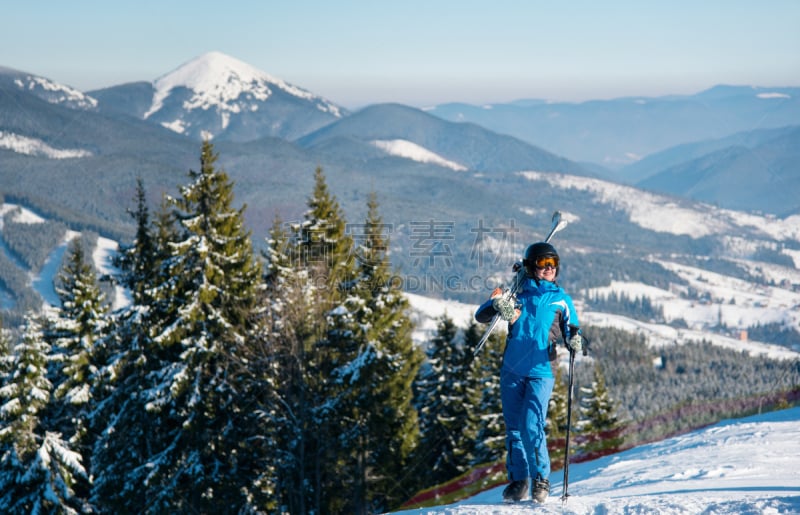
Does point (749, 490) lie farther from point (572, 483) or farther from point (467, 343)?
point (467, 343)

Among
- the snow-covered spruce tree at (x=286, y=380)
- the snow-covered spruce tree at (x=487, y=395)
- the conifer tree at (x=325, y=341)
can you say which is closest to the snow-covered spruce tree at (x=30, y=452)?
the snow-covered spruce tree at (x=286, y=380)

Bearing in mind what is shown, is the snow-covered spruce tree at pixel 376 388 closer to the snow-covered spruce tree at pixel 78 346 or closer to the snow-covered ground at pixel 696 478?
the snow-covered ground at pixel 696 478

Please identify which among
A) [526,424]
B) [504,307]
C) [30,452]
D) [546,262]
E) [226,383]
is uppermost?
[546,262]

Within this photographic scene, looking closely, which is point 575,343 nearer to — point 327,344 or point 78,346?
point 327,344

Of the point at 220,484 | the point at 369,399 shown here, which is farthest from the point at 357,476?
the point at 220,484

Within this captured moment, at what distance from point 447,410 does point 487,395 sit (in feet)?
5.80

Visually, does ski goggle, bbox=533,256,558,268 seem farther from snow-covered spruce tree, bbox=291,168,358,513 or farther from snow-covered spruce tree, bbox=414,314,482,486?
snow-covered spruce tree, bbox=414,314,482,486

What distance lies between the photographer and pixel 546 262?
7.21 m

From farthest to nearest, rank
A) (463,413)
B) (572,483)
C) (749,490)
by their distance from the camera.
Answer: (463,413) → (572,483) → (749,490)

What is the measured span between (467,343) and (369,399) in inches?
317

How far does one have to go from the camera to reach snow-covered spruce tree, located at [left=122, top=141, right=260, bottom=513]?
56.1ft

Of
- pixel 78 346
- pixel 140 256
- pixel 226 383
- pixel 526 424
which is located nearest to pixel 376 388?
pixel 226 383

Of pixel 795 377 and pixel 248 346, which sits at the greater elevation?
pixel 248 346

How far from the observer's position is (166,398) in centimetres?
1716
